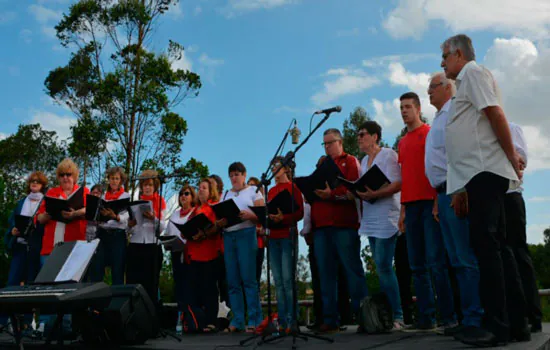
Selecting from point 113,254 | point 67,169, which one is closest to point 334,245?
point 113,254

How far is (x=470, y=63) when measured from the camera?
3.33 m

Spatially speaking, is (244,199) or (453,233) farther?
(244,199)

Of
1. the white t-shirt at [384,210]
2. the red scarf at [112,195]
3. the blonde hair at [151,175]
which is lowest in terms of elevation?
the white t-shirt at [384,210]

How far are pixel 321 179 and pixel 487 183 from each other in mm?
1709

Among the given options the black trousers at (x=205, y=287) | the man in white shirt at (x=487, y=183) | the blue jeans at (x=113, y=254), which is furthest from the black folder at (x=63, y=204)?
the man in white shirt at (x=487, y=183)

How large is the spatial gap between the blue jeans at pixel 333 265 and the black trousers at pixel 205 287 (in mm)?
1636

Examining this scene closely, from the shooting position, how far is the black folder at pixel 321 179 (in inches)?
181

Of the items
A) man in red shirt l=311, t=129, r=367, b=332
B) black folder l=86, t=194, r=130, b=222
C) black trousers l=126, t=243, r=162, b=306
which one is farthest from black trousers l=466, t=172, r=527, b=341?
black trousers l=126, t=243, r=162, b=306

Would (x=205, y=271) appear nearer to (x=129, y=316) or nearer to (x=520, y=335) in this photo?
(x=129, y=316)

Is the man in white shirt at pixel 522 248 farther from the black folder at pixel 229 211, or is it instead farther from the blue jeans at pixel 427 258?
the black folder at pixel 229 211

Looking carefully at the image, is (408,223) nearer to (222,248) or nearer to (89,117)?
(222,248)

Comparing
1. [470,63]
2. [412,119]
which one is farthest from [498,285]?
[412,119]

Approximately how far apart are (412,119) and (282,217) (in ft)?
4.87

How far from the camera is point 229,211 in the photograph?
17.6 feet
